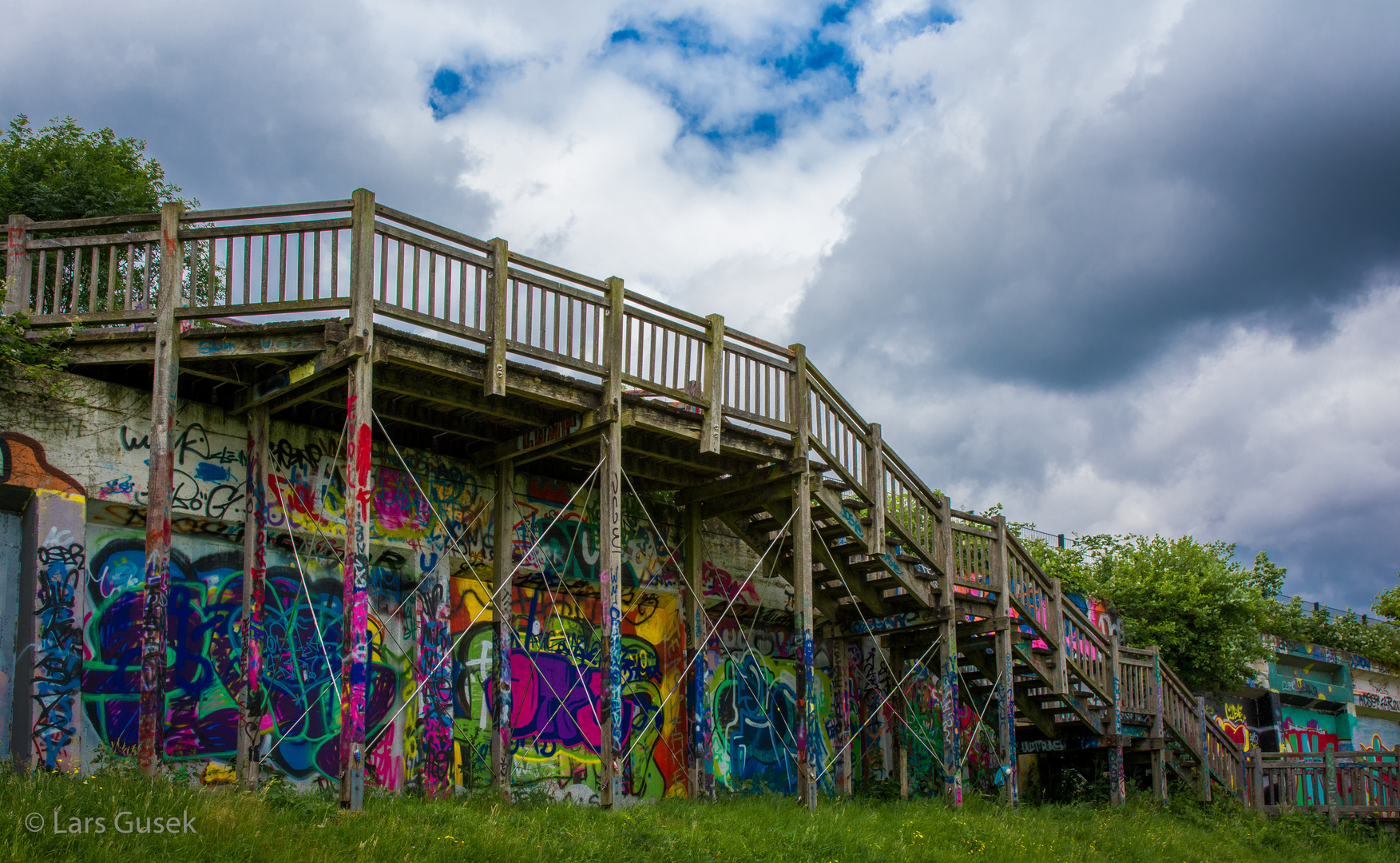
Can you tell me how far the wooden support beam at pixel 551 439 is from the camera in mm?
13820

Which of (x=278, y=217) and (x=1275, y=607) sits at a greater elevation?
(x=278, y=217)

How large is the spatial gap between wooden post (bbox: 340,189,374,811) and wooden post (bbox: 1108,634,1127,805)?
1308 cm

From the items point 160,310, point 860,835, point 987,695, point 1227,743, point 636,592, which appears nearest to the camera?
point 160,310

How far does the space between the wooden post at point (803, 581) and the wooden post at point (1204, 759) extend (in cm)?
884

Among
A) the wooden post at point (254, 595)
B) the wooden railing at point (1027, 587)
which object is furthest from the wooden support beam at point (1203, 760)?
the wooden post at point (254, 595)

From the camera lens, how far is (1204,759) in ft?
67.4

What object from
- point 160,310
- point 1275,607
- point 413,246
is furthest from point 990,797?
point 1275,607

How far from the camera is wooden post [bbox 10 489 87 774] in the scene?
11.1 m

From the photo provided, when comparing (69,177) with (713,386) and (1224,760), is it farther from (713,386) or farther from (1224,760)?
(1224,760)

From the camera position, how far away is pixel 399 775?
1398 centimetres

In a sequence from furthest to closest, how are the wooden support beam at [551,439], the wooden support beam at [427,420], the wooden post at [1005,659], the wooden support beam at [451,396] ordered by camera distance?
the wooden post at [1005,659]
the wooden support beam at [551,439]
the wooden support beam at [427,420]
the wooden support beam at [451,396]

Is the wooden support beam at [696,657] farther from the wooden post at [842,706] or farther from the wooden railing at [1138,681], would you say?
the wooden railing at [1138,681]

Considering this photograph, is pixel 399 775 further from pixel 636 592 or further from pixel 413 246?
pixel 413 246

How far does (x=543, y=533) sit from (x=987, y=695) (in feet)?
29.8
